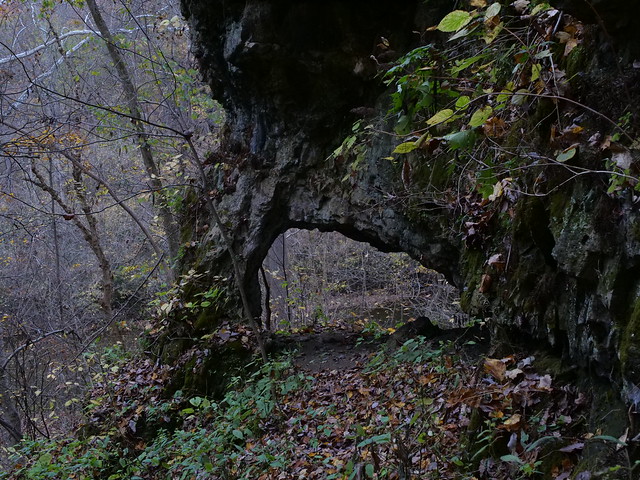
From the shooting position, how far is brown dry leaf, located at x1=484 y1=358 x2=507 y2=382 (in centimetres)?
326

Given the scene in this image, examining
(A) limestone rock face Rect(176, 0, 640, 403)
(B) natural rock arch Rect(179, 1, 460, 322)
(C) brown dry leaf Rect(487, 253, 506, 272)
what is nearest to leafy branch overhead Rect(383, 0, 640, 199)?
(A) limestone rock face Rect(176, 0, 640, 403)

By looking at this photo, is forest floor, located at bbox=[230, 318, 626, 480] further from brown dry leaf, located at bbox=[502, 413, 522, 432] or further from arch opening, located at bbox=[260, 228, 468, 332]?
arch opening, located at bbox=[260, 228, 468, 332]

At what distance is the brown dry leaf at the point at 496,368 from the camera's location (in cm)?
326

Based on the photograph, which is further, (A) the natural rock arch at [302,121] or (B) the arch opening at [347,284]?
(B) the arch opening at [347,284]

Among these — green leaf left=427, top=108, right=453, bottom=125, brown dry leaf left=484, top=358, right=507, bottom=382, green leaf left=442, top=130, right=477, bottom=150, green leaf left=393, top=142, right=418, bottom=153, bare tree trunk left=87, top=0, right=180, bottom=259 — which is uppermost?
bare tree trunk left=87, top=0, right=180, bottom=259

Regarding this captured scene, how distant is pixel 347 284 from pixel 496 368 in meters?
10.9

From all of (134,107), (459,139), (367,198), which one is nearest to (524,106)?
(459,139)

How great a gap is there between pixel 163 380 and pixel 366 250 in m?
8.23

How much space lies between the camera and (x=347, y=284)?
46.3 ft

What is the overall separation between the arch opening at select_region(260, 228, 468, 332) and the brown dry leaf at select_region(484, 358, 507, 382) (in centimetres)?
815

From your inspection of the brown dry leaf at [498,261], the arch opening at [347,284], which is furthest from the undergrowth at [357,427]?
the arch opening at [347,284]

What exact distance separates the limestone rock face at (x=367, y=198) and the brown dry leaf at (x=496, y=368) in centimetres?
35

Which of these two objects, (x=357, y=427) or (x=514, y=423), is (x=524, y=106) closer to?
(x=514, y=423)

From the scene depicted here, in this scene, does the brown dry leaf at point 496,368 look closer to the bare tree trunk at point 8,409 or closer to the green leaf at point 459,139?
the green leaf at point 459,139
